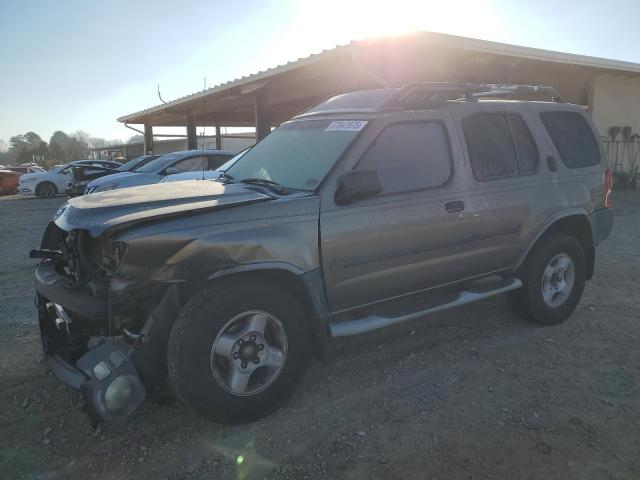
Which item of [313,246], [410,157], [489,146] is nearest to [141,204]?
[313,246]

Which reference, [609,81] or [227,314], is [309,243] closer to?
[227,314]

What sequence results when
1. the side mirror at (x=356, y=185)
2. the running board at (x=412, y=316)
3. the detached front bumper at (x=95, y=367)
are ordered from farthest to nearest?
the running board at (x=412, y=316)
the side mirror at (x=356, y=185)
the detached front bumper at (x=95, y=367)

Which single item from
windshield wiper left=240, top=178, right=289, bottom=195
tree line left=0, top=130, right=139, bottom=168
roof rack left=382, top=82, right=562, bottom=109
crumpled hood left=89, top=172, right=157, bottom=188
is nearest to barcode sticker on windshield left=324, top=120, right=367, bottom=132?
roof rack left=382, top=82, right=562, bottom=109

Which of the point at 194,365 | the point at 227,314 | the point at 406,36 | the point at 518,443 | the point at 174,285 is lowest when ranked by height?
the point at 518,443

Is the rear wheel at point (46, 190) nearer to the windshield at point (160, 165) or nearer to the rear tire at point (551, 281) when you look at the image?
the windshield at point (160, 165)

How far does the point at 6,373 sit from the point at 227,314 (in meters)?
2.11

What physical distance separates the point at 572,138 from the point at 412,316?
2611 millimetres

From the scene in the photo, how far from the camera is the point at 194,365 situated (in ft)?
9.49

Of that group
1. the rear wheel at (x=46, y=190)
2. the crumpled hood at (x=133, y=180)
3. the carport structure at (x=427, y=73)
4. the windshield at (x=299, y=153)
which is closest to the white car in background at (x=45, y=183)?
the rear wheel at (x=46, y=190)

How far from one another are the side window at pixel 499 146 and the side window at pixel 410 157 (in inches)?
12.2

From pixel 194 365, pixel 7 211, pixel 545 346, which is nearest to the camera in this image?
pixel 194 365

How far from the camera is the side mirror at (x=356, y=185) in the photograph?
3.30m

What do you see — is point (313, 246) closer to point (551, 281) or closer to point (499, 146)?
point (499, 146)

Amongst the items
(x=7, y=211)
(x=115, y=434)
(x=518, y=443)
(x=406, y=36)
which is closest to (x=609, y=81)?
(x=406, y=36)
